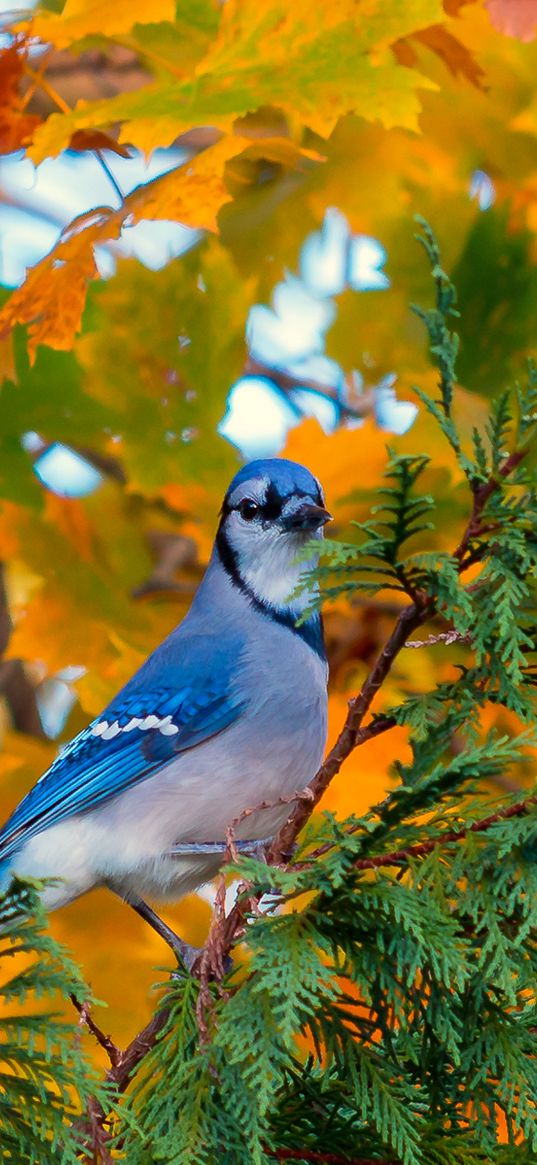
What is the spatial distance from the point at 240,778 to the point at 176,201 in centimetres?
51

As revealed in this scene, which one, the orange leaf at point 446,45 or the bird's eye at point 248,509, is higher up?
the orange leaf at point 446,45

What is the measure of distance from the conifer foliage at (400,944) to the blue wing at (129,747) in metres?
0.47

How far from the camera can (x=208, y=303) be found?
5.56ft

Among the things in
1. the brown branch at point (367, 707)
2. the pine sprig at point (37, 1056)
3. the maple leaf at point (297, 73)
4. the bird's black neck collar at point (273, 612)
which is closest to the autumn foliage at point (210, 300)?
the maple leaf at point (297, 73)

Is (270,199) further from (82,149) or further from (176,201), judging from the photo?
(176,201)

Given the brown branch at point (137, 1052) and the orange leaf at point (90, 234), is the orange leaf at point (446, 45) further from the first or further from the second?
the brown branch at point (137, 1052)

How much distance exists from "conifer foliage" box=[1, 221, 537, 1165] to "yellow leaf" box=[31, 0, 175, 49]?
46cm

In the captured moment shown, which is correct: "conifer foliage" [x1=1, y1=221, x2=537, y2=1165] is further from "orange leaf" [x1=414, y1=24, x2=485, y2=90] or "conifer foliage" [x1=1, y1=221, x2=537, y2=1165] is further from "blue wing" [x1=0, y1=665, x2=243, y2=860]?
"orange leaf" [x1=414, y1=24, x2=485, y2=90]

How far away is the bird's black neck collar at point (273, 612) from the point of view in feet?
4.63

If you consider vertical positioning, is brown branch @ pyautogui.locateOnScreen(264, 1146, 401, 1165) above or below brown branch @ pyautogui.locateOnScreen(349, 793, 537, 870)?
below

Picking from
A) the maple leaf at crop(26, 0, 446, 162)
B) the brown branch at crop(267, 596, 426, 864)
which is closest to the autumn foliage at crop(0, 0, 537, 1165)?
the maple leaf at crop(26, 0, 446, 162)

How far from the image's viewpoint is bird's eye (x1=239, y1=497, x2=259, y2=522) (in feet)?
4.75

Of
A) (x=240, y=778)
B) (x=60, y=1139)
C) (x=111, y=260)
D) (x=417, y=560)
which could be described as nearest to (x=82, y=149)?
(x=240, y=778)

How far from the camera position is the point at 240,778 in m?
1.30
